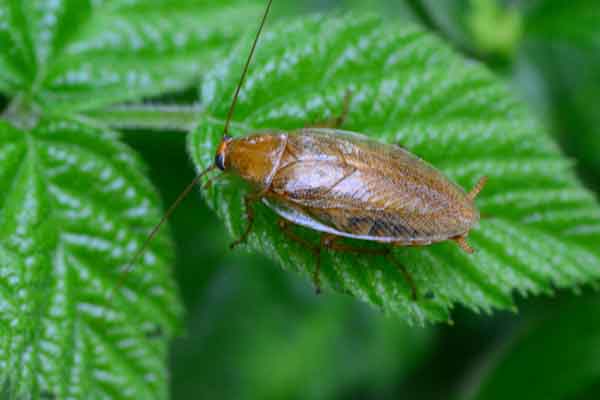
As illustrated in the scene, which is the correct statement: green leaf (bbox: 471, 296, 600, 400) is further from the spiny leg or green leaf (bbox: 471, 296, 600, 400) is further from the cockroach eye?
the cockroach eye

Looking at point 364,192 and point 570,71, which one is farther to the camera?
point 570,71

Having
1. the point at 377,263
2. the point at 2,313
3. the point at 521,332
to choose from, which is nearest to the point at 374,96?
the point at 377,263

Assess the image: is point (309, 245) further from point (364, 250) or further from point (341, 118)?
point (341, 118)

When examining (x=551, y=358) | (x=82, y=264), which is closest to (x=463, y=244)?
(x=82, y=264)

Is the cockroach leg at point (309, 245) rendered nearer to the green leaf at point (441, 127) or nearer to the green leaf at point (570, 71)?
the green leaf at point (441, 127)

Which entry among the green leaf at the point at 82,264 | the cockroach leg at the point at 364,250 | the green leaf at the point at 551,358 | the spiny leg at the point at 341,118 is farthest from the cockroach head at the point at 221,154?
the green leaf at the point at 551,358

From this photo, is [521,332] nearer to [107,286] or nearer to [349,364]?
[349,364]
